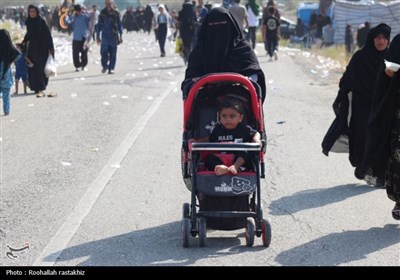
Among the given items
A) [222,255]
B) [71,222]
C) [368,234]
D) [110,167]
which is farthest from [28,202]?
[368,234]

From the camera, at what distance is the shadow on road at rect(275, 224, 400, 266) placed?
6.59 m

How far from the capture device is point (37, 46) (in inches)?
730

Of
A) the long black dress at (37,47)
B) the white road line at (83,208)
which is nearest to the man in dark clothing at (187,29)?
the long black dress at (37,47)

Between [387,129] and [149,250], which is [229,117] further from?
[387,129]

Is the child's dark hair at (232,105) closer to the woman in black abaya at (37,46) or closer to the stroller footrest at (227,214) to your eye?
the stroller footrest at (227,214)

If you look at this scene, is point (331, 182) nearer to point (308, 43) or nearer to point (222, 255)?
point (222, 255)

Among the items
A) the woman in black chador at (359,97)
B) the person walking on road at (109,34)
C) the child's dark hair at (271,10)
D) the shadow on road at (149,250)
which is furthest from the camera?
the child's dark hair at (271,10)

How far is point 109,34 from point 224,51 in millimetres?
16213

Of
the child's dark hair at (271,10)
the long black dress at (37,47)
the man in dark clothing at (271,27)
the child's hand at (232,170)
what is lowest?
the man in dark clothing at (271,27)

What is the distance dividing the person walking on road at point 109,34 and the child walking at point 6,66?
7.81m

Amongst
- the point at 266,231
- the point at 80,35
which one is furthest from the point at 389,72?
the point at 80,35

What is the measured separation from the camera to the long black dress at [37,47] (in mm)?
18359

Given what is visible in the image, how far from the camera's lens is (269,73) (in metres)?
24.0

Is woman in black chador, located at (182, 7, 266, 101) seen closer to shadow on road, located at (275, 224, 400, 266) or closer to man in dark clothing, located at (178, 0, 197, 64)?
shadow on road, located at (275, 224, 400, 266)
